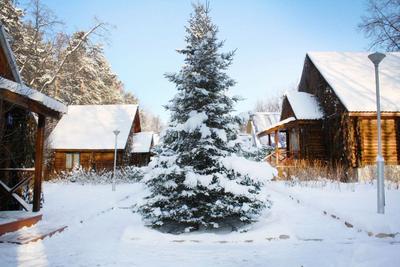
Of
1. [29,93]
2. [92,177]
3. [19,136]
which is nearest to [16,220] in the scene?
[29,93]

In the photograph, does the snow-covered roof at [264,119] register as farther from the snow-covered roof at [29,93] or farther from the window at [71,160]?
the snow-covered roof at [29,93]

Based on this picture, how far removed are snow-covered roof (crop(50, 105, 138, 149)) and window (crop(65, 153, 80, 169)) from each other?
0.94 meters

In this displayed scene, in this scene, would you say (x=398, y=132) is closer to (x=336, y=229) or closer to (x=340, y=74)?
(x=340, y=74)

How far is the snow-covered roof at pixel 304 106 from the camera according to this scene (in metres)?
21.3

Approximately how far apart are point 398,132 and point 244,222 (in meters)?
15.6

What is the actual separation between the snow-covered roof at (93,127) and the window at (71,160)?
0.94 meters

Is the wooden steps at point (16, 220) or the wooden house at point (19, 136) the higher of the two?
the wooden house at point (19, 136)

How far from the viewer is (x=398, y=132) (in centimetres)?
1895

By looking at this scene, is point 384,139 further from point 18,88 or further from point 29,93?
point 18,88

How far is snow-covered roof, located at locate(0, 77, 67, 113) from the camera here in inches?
263

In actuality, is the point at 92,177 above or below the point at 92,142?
below

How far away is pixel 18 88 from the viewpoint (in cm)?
702

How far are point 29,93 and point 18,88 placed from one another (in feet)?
1.41

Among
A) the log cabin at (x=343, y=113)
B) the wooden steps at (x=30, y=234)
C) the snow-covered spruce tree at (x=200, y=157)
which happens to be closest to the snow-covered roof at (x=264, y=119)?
the log cabin at (x=343, y=113)
